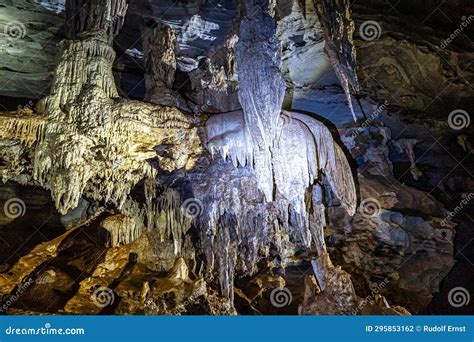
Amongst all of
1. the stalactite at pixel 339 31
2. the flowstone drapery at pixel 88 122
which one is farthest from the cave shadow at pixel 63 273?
the stalactite at pixel 339 31

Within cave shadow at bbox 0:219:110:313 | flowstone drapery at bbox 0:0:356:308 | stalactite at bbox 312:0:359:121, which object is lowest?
cave shadow at bbox 0:219:110:313

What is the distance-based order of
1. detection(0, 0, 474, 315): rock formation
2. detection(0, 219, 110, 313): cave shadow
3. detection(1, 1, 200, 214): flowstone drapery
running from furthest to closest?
1. detection(0, 219, 110, 313): cave shadow
2. detection(0, 0, 474, 315): rock formation
3. detection(1, 1, 200, 214): flowstone drapery

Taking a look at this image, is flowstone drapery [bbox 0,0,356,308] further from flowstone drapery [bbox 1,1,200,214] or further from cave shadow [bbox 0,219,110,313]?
cave shadow [bbox 0,219,110,313]

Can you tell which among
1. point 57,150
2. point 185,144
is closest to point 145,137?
point 185,144

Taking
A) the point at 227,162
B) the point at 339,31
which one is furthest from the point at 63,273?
the point at 339,31

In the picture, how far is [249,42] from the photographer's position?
15.1 ft

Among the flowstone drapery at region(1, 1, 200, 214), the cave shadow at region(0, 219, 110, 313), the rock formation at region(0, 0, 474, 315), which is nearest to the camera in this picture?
the flowstone drapery at region(1, 1, 200, 214)

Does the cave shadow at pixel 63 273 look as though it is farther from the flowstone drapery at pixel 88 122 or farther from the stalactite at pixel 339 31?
the stalactite at pixel 339 31

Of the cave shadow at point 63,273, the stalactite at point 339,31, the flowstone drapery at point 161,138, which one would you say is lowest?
the cave shadow at point 63,273

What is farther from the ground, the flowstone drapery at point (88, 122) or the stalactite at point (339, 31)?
the stalactite at point (339, 31)

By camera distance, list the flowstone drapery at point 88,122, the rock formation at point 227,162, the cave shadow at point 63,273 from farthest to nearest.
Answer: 1. the cave shadow at point 63,273
2. the rock formation at point 227,162
3. the flowstone drapery at point 88,122

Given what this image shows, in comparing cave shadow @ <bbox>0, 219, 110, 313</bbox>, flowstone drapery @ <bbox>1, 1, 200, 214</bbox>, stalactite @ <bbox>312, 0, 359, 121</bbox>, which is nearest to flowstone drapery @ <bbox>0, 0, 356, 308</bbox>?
flowstone drapery @ <bbox>1, 1, 200, 214</bbox>

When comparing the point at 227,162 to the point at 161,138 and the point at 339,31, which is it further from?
the point at 339,31

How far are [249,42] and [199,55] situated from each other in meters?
2.15
